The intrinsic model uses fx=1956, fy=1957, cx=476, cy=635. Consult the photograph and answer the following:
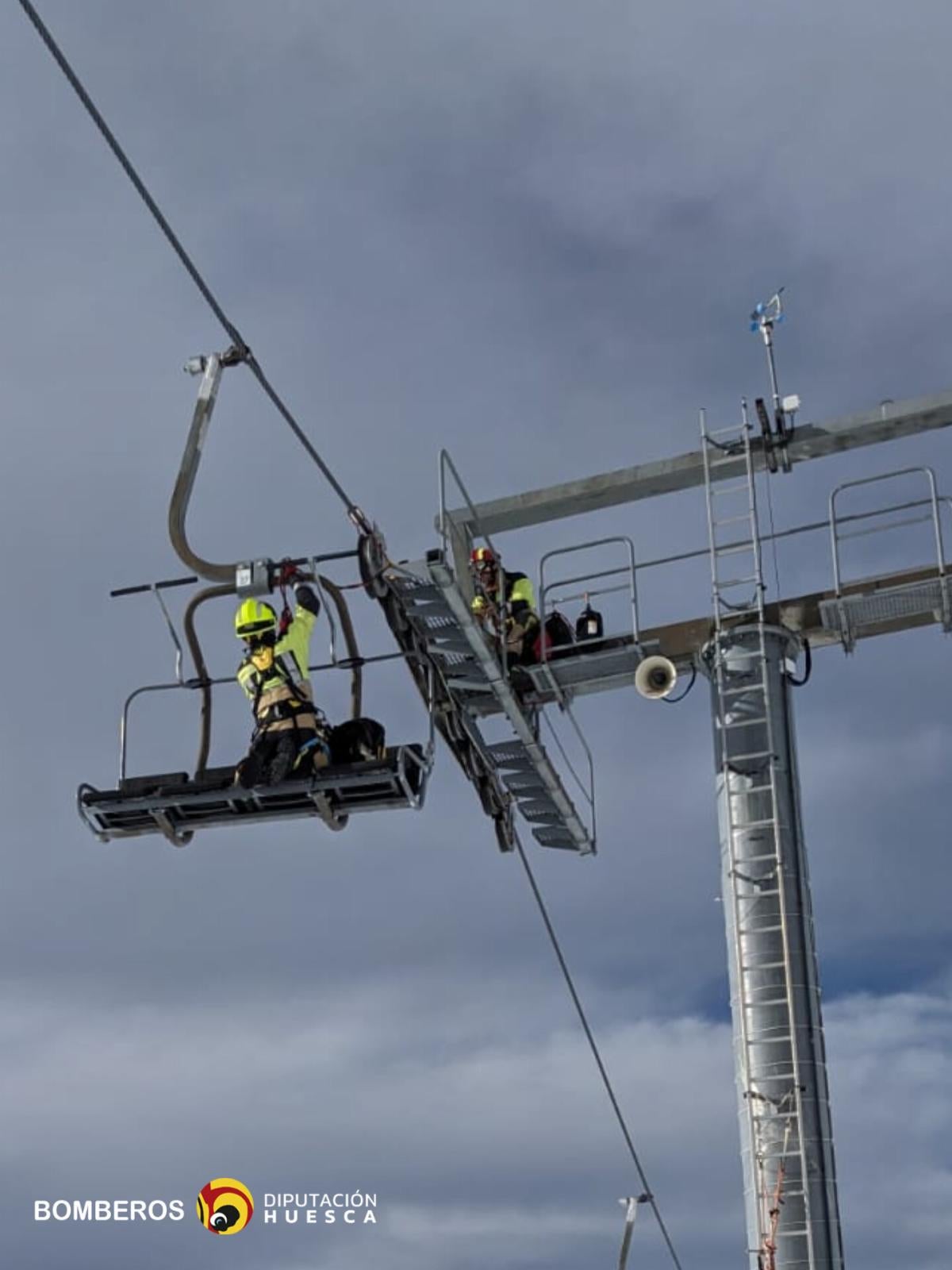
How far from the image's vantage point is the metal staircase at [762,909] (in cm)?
1992

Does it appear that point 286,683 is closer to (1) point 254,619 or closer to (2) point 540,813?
(1) point 254,619

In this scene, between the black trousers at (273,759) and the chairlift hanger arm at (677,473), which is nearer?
the black trousers at (273,759)

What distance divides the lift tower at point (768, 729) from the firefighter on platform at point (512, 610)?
15.3 inches

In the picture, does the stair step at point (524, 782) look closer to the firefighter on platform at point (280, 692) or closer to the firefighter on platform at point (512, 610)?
the firefighter on platform at point (512, 610)

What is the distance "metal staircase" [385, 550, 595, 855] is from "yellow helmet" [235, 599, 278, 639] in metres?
1.30

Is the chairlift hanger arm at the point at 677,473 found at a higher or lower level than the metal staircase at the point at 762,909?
higher

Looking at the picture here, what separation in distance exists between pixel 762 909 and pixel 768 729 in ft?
6.68

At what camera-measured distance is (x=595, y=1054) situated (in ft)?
74.5

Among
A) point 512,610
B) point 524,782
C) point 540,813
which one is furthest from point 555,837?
point 512,610

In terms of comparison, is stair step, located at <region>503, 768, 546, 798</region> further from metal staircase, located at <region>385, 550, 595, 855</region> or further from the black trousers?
the black trousers

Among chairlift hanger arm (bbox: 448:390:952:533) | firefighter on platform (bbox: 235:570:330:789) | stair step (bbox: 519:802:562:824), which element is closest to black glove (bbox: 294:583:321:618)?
firefighter on platform (bbox: 235:570:330:789)

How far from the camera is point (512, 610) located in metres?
23.9

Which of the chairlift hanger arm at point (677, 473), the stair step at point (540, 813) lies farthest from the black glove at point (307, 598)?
the stair step at point (540, 813)

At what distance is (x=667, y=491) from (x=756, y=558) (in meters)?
1.81
